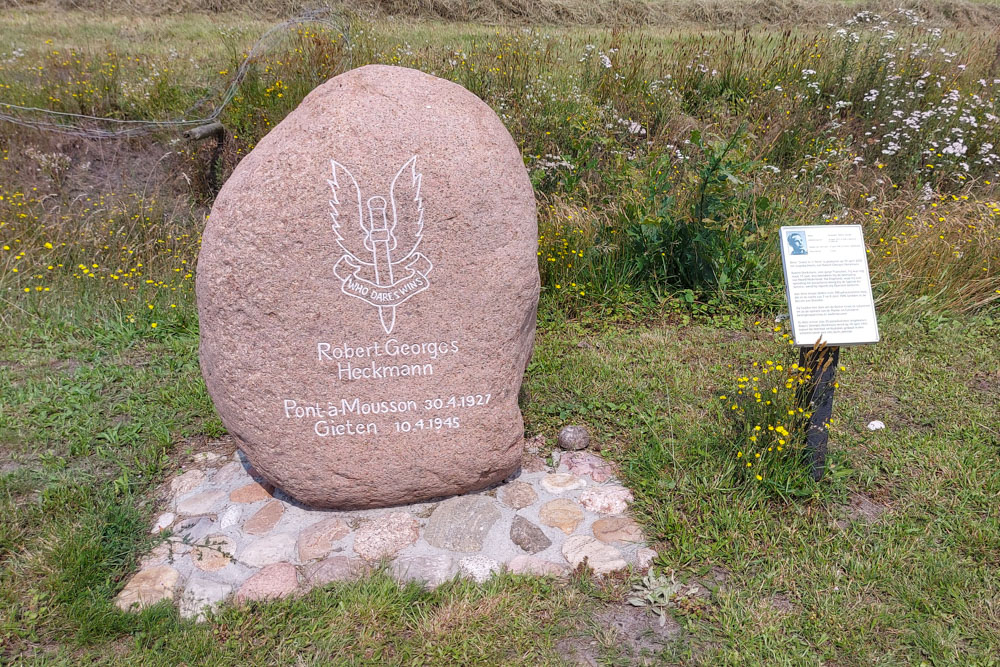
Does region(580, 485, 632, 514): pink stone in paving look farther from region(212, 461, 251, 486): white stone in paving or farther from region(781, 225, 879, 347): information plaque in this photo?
region(212, 461, 251, 486): white stone in paving

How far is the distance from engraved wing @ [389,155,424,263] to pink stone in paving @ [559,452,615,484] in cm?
135

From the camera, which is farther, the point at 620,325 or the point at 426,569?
the point at 620,325

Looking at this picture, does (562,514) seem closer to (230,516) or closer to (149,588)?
(230,516)

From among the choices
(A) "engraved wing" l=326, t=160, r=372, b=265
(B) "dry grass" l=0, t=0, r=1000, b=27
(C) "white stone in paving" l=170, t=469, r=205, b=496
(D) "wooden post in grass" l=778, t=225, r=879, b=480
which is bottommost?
(C) "white stone in paving" l=170, t=469, r=205, b=496

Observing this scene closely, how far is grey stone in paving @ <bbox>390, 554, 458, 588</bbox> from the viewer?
2713mm

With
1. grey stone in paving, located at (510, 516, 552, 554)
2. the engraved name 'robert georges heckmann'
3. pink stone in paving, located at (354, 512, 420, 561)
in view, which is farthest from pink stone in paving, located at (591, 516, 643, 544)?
the engraved name 'robert georges heckmann'

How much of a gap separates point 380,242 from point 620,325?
2395 mm

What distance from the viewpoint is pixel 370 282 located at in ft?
9.19

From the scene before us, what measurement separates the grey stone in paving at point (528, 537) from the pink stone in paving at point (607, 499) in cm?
29

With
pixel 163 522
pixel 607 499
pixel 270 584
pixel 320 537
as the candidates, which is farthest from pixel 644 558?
pixel 163 522

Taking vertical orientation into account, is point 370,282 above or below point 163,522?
above

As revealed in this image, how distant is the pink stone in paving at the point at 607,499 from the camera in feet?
10.1

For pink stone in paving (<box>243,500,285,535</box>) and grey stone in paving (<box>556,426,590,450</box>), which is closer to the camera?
pink stone in paving (<box>243,500,285,535</box>)

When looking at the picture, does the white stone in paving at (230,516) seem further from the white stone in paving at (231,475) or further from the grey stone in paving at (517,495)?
the grey stone in paving at (517,495)
